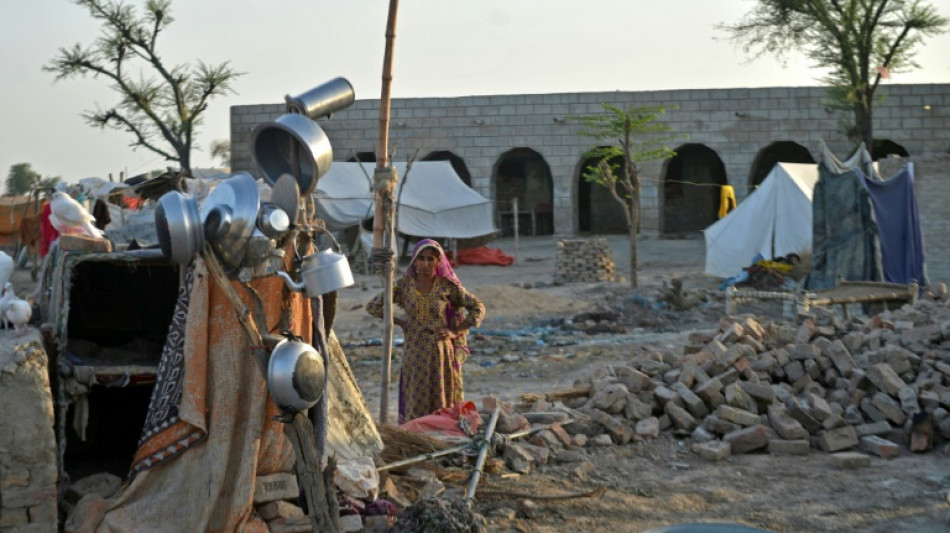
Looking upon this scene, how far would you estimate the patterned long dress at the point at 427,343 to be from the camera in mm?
5855

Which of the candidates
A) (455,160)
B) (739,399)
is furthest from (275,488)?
(455,160)

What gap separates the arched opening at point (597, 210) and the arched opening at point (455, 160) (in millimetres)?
2916

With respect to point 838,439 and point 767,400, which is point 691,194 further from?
point 838,439

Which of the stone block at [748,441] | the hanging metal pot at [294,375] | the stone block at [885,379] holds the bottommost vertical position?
the stone block at [748,441]

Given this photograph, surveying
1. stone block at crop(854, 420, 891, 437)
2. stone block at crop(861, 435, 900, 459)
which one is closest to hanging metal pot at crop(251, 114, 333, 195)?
stone block at crop(861, 435, 900, 459)

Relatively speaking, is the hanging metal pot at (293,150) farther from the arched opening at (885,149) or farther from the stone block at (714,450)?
the arched opening at (885,149)

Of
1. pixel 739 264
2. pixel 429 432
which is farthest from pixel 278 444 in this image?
pixel 739 264

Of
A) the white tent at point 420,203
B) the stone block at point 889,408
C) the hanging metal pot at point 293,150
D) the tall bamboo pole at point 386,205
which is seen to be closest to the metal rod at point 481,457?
the tall bamboo pole at point 386,205

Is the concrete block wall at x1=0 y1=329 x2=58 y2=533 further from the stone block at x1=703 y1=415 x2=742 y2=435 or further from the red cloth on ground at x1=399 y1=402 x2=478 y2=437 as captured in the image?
the stone block at x1=703 y1=415 x2=742 y2=435

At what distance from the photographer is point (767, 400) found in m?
6.32

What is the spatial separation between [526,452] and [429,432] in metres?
0.51

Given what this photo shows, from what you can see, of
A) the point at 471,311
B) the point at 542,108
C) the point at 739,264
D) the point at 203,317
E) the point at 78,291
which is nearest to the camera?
the point at 203,317

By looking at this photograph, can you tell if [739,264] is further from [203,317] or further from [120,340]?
[203,317]

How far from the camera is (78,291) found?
17.2ft
